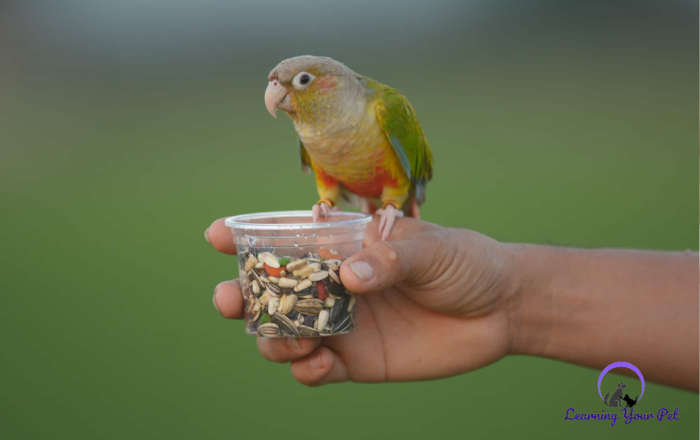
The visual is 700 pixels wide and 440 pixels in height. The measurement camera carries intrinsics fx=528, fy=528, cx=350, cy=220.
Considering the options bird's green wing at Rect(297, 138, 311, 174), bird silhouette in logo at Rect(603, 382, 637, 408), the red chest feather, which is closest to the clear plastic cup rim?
the red chest feather

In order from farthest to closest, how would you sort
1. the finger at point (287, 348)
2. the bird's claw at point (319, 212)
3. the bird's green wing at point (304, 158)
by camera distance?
the bird's green wing at point (304, 158) → the bird's claw at point (319, 212) → the finger at point (287, 348)

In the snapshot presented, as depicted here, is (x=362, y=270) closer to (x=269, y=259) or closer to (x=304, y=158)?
(x=269, y=259)

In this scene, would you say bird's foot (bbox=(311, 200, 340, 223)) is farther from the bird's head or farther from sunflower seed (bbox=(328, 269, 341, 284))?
sunflower seed (bbox=(328, 269, 341, 284))

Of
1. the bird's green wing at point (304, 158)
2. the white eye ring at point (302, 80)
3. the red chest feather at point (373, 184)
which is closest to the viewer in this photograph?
the white eye ring at point (302, 80)

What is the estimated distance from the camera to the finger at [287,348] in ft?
4.82

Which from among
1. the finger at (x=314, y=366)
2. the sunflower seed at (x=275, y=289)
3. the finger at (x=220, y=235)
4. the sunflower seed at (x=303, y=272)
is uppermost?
the finger at (x=220, y=235)

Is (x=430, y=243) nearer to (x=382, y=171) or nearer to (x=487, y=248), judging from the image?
(x=487, y=248)

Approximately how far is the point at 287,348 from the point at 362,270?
0.42 meters

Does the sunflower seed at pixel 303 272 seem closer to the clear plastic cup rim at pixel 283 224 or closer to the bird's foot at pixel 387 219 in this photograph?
the clear plastic cup rim at pixel 283 224

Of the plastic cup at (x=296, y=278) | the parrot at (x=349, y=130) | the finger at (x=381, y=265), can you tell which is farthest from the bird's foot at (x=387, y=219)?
the plastic cup at (x=296, y=278)

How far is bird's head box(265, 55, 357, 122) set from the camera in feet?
5.58

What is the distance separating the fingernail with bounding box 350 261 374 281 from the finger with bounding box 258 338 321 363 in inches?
14.2

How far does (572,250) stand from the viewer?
1896mm

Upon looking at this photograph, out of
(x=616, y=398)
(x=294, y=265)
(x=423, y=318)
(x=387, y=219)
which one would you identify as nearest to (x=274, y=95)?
(x=387, y=219)
